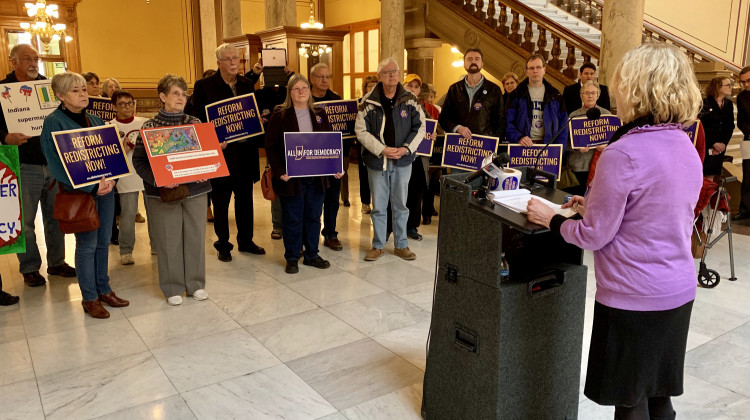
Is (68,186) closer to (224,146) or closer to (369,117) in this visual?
(224,146)

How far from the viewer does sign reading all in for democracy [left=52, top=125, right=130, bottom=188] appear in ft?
11.5

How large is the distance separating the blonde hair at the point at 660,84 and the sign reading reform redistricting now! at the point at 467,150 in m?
3.52

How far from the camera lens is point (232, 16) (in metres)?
11.1

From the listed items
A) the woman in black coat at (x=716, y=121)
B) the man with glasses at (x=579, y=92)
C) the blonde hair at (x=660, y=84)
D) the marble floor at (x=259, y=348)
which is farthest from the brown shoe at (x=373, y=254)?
the woman in black coat at (x=716, y=121)

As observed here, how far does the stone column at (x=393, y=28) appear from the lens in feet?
32.6

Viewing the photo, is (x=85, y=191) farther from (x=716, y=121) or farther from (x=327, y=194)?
(x=716, y=121)

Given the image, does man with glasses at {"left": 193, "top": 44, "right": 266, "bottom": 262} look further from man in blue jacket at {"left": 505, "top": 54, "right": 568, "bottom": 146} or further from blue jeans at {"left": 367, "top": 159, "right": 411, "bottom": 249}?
man in blue jacket at {"left": 505, "top": 54, "right": 568, "bottom": 146}

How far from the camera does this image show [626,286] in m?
1.80

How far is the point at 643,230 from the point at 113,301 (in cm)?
352

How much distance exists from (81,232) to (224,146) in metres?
1.50

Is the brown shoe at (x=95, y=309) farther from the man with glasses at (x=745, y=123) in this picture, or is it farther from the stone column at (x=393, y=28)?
the stone column at (x=393, y=28)

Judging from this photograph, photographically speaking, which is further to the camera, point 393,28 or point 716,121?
point 393,28

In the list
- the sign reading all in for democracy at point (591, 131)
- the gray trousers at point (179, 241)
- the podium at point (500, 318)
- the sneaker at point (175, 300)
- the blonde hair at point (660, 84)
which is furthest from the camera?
the sign reading all in for democracy at point (591, 131)

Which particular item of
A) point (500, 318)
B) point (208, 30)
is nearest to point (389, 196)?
point (500, 318)
